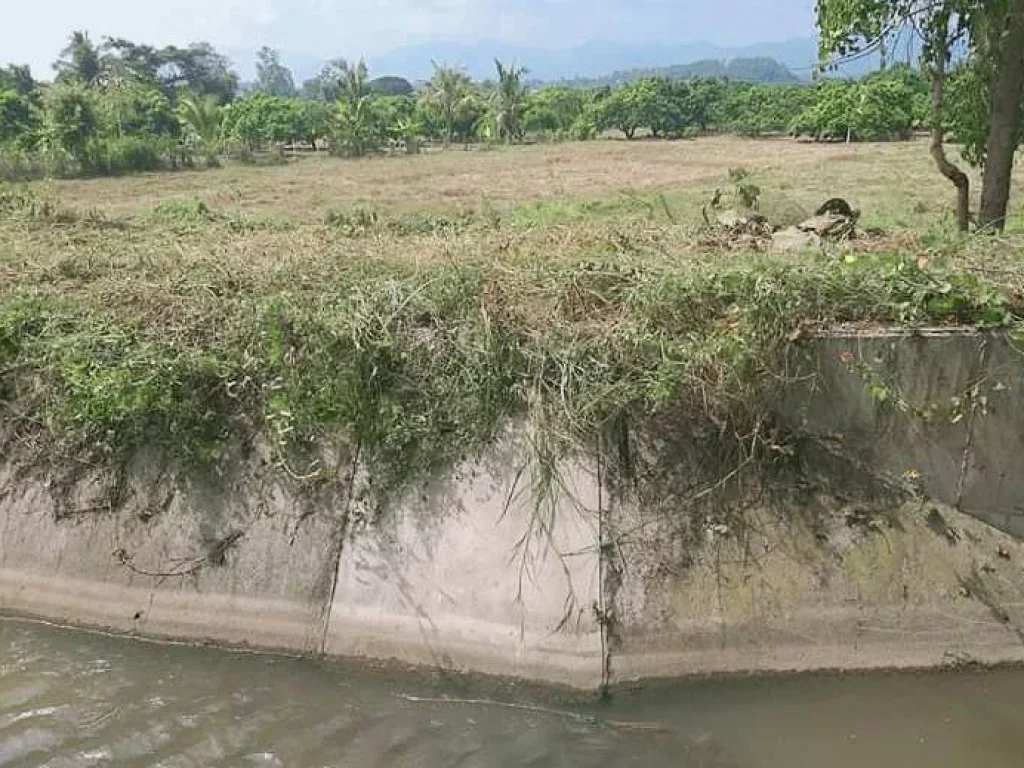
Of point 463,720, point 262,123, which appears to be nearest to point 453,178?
point 262,123

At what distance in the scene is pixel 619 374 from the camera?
16.3ft

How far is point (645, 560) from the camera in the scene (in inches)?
191

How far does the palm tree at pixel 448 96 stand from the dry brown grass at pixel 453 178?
32.4 feet

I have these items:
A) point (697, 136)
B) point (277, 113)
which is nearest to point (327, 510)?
point (277, 113)

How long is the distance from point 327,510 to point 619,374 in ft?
6.40

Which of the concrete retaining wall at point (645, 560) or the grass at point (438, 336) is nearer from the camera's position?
the concrete retaining wall at point (645, 560)

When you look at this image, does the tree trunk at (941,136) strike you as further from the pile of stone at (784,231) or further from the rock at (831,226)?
the rock at (831,226)

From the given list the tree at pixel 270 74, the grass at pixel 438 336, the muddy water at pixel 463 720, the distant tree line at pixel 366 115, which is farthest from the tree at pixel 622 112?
the tree at pixel 270 74

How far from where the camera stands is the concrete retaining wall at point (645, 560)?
466 cm

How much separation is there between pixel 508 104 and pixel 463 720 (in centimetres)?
4395

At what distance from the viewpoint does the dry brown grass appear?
1836 centimetres

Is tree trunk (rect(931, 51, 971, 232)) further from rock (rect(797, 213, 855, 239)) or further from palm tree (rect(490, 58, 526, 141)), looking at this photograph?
palm tree (rect(490, 58, 526, 141))

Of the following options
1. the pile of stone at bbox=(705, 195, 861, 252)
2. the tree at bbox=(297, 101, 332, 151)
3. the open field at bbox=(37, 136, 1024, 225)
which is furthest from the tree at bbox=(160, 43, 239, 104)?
the pile of stone at bbox=(705, 195, 861, 252)

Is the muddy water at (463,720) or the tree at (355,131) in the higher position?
the tree at (355,131)
